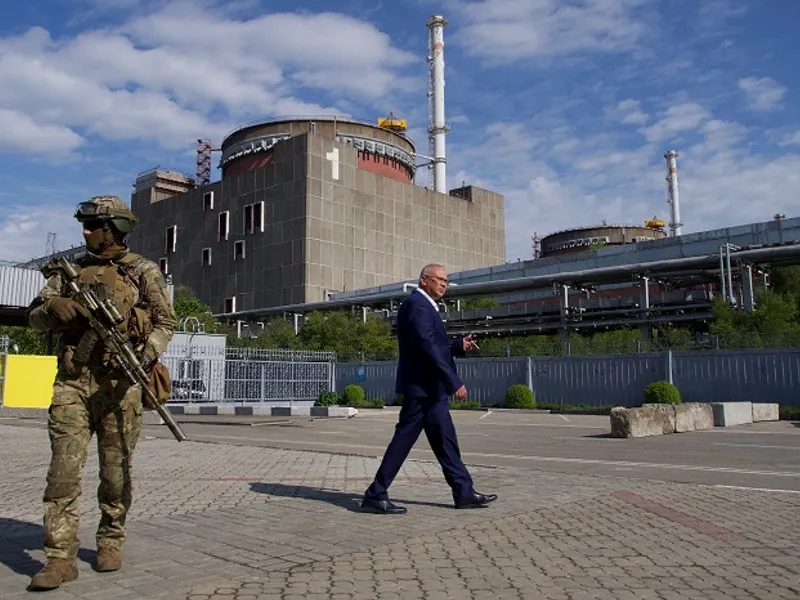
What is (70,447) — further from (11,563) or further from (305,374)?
(305,374)

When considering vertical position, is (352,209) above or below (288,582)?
above

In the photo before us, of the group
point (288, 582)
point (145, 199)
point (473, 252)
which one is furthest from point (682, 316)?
point (145, 199)

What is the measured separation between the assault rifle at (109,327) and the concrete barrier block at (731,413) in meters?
16.5

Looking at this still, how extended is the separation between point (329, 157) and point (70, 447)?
66787 millimetres

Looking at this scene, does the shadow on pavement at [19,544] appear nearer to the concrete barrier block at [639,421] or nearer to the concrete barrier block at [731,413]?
the concrete barrier block at [639,421]

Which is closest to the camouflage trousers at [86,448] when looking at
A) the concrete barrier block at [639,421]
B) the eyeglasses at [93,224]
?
the eyeglasses at [93,224]

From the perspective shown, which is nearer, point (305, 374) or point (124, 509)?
point (124, 509)

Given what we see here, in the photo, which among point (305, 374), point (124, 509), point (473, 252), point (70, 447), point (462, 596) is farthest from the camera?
point (473, 252)

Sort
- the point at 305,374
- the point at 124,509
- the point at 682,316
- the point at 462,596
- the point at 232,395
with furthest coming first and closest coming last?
the point at 682,316 → the point at 305,374 → the point at 232,395 → the point at 124,509 → the point at 462,596

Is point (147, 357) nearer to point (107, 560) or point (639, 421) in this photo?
point (107, 560)

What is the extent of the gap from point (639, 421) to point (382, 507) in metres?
10.1

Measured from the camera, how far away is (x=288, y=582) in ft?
13.1

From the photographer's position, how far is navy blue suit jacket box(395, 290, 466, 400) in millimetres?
6012

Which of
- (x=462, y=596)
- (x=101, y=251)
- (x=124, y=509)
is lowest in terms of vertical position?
(x=462, y=596)
